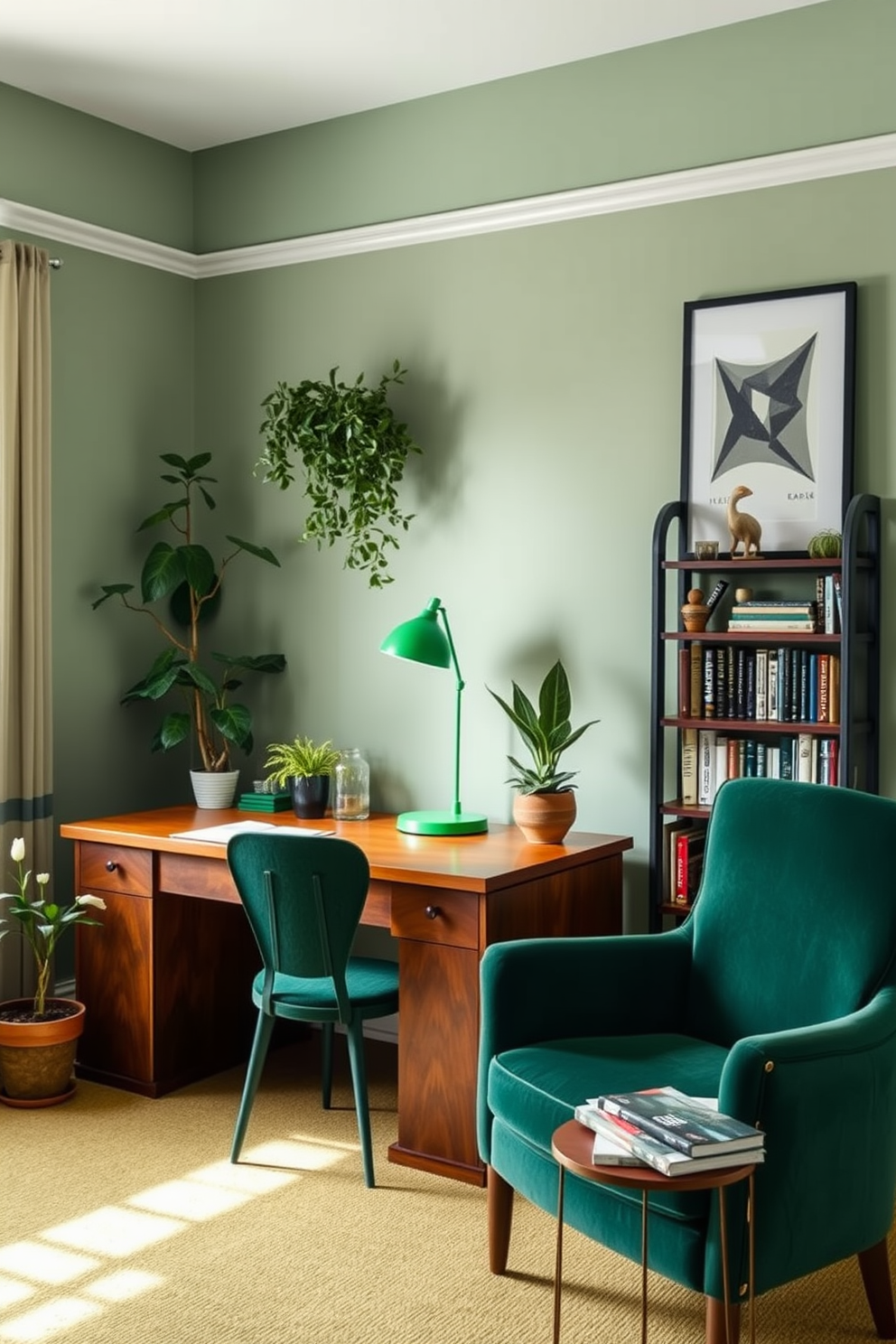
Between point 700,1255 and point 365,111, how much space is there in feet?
11.1

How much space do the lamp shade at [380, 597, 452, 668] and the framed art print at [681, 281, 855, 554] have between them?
2.31ft

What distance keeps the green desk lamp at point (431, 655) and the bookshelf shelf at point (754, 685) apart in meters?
0.51

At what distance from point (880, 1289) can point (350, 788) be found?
6.57ft

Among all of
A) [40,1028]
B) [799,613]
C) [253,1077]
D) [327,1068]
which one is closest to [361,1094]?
[253,1077]

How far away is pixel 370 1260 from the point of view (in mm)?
2812

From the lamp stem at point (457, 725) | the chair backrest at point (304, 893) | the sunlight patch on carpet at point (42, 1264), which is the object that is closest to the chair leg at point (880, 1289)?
the chair backrest at point (304, 893)

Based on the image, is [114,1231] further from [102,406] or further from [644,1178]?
[102,406]

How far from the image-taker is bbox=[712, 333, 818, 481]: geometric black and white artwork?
3.52 meters

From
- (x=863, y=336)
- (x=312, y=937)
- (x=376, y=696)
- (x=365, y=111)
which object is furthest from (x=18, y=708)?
(x=863, y=336)

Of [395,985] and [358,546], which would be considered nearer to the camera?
[395,985]

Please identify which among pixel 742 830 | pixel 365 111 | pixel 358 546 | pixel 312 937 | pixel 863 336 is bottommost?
pixel 312 937

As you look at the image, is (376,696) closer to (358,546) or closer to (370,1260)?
(358,546)

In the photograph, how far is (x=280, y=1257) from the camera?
9.29 feet

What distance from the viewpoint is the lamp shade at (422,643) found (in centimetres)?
369
